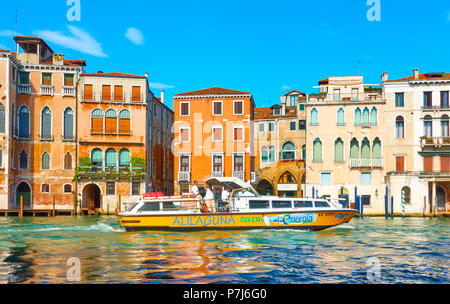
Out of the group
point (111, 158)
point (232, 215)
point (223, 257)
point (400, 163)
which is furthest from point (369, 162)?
point (223, 257)

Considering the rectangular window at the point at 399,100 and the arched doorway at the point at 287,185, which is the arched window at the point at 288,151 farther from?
the rectangular window at the point at 399,100

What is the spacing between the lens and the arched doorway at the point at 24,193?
39478 millimetres

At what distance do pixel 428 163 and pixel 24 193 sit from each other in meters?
33.9

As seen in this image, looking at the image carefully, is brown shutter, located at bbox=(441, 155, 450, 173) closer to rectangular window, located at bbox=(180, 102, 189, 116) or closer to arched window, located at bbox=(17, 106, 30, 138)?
rectangular window, located at bbox=(180, 102, 189, 116)

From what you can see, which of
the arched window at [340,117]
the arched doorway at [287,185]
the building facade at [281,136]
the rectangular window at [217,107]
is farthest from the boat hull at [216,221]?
the building facade at [281,136]

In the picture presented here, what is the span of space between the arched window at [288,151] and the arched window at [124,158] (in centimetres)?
1839

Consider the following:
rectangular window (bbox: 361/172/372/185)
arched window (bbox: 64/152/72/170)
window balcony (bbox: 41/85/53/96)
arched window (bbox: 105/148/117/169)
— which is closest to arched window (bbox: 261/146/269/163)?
rectangular window (bbox: 361/172/372/185)

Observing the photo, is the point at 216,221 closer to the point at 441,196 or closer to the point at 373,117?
the point at 373,117

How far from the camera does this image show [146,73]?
44719 millimetres

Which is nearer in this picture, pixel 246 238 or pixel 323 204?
pixel 246 238

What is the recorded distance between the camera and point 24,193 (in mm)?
39719

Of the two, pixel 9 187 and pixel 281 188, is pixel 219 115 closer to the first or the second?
pixel 281 188
